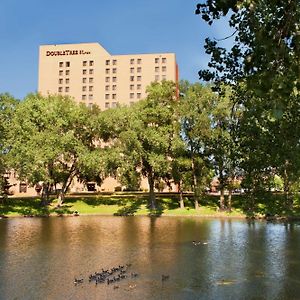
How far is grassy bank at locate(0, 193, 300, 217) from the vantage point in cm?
6562

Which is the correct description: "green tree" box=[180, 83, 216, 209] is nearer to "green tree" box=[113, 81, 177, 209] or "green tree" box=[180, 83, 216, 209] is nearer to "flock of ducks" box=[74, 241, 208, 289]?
"green tree" box=[113, 81, 177, 209]

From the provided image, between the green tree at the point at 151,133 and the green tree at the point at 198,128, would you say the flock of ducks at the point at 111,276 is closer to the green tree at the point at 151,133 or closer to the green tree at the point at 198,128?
the green tree at the point at 151,133

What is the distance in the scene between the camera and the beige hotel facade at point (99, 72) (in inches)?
5787

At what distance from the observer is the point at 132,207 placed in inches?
2832

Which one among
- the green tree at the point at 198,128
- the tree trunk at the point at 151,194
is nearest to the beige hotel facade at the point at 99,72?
the tree trunk at the point at 151,194

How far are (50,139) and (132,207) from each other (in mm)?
17429

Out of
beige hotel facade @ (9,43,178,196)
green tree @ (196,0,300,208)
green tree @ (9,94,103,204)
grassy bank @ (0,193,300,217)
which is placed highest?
beige hotel facade @ (9,43,178,196)

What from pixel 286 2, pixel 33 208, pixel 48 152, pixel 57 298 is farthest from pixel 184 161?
pixel 286 2

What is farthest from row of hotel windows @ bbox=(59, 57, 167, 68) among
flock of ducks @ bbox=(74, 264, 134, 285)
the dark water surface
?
flock of ducks @ bbox=(74, 264, 134, 285)

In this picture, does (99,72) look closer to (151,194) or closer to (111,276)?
(151,194)

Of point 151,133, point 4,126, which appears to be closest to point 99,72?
point 4,126

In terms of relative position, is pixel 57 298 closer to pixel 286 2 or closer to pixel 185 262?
pixel 185 262

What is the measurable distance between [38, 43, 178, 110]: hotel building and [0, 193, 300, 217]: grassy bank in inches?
2843

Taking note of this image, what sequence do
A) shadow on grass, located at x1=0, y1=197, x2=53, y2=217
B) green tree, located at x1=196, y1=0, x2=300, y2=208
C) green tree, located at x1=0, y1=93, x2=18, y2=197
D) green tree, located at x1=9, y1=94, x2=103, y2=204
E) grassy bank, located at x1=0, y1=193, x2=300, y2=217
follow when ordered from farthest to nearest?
shadow on grass, located at x1=0, y1=197, x2=53, y2=217 < green tree, located at x1=0, y1=93, x2=18, y2=197 < grassy bank, located at x1=0, y1=193, x2=300, y2=217 < green tree, located at x1=9, y1=94, x2=103, y2=204 < green tree, located at x1=196, y1=0, x2=300, y2=208
